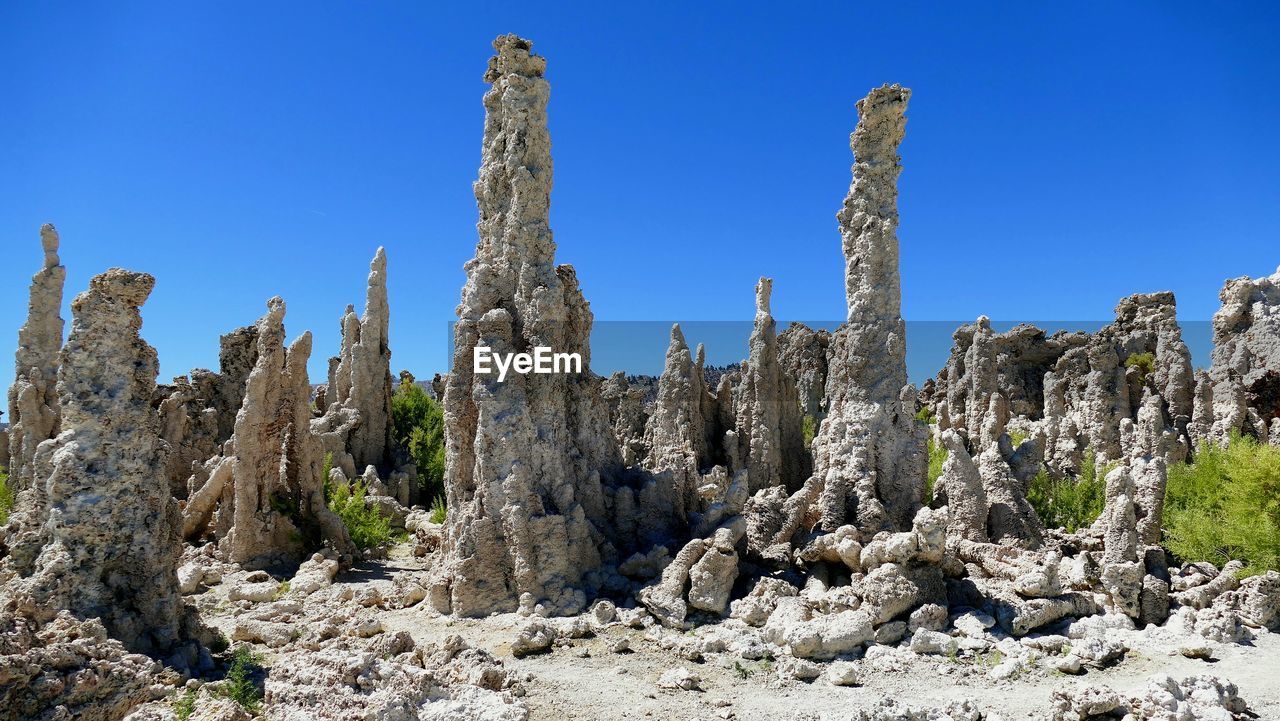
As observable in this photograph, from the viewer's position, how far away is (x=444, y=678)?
704 cm

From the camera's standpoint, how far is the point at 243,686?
692cm

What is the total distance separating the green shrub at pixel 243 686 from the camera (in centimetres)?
670

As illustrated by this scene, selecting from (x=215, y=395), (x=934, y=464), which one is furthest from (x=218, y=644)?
(x=215, y=395)

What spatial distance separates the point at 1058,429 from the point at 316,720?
17490 mm

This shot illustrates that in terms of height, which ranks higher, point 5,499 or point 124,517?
point 124,517

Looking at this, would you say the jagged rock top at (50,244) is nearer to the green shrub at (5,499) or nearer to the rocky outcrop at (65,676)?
the green shrub at (5,499)

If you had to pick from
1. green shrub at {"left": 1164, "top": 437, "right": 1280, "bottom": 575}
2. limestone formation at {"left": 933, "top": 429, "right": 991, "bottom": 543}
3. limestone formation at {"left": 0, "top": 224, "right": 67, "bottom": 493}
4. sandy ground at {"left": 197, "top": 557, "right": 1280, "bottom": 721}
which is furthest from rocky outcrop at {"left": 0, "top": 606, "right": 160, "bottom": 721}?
limestone formation at {"left": 0, "top": 224, "right": 67, "bottom": 493}

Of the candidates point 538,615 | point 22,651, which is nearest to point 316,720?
point 22,651

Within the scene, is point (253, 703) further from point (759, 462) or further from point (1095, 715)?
point (759, 462)

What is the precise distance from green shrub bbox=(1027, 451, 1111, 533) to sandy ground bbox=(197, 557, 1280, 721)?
4.81 m

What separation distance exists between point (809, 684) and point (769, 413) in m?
8.66

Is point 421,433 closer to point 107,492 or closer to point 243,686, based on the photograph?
point 107,492

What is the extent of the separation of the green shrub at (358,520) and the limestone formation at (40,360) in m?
6.95

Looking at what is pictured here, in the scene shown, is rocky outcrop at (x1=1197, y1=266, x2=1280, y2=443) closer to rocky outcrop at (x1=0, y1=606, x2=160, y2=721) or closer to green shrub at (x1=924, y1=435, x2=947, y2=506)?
green shrub at (x1=924, y1=435, x2=947, y2=506)
